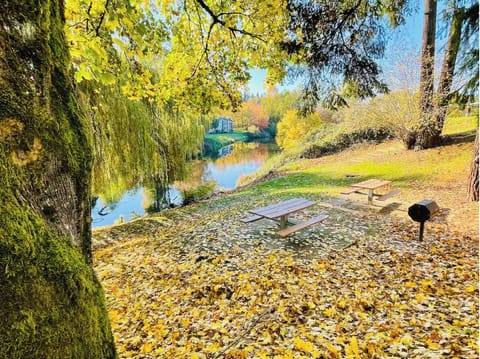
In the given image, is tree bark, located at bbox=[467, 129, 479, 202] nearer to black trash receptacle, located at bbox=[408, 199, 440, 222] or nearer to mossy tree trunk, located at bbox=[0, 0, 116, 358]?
black trash receptacle, located at bbox=[408, 199, 440, 222]

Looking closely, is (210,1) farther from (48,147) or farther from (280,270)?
(280,270)

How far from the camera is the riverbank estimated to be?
2.44m

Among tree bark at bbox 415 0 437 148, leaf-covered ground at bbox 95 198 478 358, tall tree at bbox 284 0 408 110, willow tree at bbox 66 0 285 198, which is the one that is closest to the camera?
leaf-covered ground at bbox 95 198 478 358

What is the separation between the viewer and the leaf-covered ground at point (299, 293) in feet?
7.92

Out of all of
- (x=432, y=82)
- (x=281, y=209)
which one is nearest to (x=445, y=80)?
(x=432, y=82)

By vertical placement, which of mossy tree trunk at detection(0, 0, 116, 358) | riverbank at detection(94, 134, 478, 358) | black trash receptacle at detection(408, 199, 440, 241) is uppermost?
mossy tree trunk at detection(0, 0, 116, 358)

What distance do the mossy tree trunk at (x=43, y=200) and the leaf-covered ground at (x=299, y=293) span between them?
167 centimetres

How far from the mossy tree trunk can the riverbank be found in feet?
5.55

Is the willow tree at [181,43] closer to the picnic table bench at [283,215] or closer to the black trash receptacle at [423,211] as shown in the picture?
the picnic table bench at [283,215]

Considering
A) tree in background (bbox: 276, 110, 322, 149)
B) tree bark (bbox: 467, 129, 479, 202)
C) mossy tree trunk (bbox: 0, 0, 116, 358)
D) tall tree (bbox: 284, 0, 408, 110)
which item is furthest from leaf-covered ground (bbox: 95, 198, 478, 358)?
tree in background (bbox: 276, 110, 322, 149)

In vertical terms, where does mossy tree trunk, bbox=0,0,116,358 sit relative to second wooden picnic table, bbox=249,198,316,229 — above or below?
above

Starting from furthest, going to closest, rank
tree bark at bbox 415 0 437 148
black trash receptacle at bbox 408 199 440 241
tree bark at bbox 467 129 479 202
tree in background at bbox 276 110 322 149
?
tree in background at bbox 276 110 322 149 → tree bark at bbox 415 0 437 148 → tree bark at bbox 467 129 479 202 → black trash receptacle at bbox 408 199 440 241

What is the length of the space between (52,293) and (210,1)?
3.84 meters

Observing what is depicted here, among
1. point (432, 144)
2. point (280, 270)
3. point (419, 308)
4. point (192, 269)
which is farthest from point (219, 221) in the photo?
point (432, 144)
